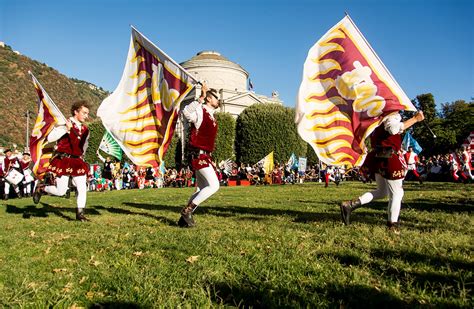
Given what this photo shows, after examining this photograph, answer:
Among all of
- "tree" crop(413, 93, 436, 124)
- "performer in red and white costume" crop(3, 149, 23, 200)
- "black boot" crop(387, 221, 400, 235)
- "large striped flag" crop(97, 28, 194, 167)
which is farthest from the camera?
"tree" crop(413, 93, 436, 124)

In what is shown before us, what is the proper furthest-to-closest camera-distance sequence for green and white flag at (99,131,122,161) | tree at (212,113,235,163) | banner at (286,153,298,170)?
1. tree at (212,113,235,163)
2. banner at (286,153,298,170)
3. green and white flag at (99,131,122,161)

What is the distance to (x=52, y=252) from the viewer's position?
5.20 meters

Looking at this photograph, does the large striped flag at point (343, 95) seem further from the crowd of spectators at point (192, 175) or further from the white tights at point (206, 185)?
the crowd of spectators at point (192, 175)

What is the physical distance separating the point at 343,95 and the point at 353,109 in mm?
369

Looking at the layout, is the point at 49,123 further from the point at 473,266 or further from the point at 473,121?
the point at 473,121

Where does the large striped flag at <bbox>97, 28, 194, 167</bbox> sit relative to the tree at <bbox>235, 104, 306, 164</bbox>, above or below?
below

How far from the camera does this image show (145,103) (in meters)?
8.30

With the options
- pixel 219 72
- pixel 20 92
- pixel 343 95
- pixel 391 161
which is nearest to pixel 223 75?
pixel 219 72

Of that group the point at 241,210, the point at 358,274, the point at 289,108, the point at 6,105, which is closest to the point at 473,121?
the point at 289,108

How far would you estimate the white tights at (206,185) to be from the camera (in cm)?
716

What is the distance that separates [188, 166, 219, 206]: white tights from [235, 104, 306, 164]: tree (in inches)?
1665

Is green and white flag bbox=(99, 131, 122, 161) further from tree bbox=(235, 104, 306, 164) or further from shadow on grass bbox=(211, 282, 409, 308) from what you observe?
tree bbox=(235, 104, 306, 164)

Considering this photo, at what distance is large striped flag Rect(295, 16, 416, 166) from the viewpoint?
698cm

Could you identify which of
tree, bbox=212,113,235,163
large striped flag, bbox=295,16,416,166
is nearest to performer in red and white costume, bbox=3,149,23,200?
large striped flag, bbox=295,16,416,166
